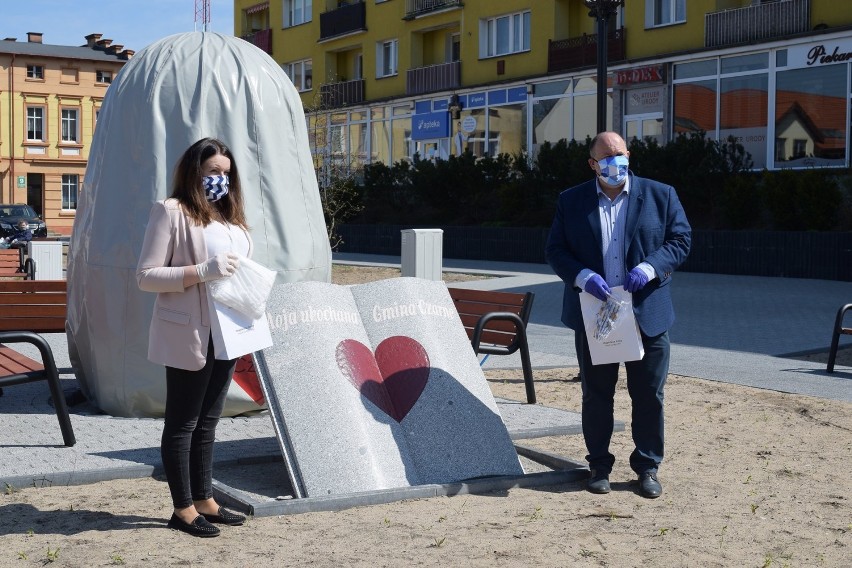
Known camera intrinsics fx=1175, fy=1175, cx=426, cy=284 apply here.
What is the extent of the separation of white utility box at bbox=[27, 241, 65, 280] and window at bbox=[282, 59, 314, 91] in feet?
114

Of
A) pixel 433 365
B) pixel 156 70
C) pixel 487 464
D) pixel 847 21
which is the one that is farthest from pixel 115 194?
pixel 847 21

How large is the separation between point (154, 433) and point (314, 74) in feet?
143

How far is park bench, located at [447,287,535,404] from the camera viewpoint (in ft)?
28.5

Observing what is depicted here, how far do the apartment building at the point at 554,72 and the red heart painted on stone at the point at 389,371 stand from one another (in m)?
22.9

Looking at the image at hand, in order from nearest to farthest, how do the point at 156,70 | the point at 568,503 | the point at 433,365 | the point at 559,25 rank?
the point at 568,503 → the point at 433,365 → the point at 156,70 → the point at 559,25

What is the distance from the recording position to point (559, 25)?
36.1m

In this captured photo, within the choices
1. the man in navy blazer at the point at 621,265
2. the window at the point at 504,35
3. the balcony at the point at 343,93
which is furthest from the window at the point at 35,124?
the man in navy blazer at the point at 621,265

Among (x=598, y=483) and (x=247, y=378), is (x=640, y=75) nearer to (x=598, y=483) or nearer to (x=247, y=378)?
(x=247, y=378)

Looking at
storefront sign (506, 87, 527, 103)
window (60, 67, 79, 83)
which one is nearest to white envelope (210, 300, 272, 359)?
storefront sign (506, 87, 527, 103)

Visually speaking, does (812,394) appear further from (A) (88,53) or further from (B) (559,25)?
(A) (88,53)

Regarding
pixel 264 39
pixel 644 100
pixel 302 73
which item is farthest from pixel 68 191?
pixel 644 100

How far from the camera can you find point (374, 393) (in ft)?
20.0

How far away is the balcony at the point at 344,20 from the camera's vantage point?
151ft

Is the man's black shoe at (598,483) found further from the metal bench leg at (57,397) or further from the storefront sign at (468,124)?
the storefront sign at (468,124)
